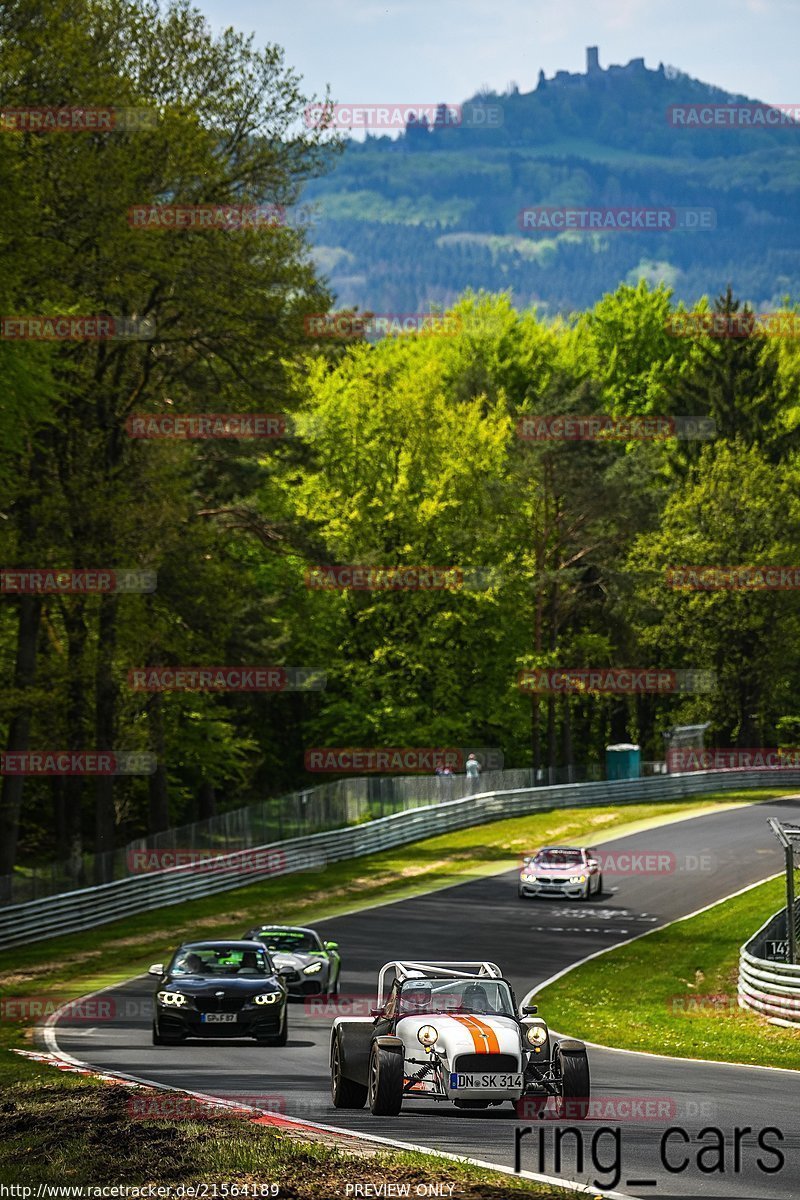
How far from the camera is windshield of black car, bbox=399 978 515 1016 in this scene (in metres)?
14.4

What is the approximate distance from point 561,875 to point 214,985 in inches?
835

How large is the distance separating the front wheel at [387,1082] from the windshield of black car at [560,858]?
28.5m

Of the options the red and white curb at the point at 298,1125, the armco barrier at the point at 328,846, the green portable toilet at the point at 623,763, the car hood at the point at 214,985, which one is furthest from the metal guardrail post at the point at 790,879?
the green portable toilet at the point at 623,763

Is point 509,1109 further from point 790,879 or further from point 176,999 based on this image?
point 790,879

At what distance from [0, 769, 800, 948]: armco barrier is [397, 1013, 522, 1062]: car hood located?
23.6 metres

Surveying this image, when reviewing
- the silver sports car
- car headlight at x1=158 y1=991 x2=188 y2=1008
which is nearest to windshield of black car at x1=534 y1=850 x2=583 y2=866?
the silver sports car

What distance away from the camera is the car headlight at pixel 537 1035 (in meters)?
13.9

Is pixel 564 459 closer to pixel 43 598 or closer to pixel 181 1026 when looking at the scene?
pixel 43 598

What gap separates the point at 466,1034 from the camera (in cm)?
1362

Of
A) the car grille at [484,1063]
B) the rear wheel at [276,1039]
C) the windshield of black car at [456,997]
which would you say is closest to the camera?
the car grille at [484,1063]

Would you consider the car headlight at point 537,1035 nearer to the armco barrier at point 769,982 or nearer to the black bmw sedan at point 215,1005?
the black bmw sedan at point 215,1005

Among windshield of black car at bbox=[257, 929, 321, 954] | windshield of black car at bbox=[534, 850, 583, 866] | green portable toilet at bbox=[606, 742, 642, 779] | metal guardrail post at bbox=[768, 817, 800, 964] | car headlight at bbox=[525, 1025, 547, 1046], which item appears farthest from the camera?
green portable toilet at bbox=[606, 742, 642, 779]

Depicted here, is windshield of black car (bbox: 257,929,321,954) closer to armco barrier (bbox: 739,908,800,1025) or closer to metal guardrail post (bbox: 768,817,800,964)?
armco barrier (bbox: 739,908,800,1025)

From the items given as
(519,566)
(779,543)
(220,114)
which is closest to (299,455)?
(220,114)
